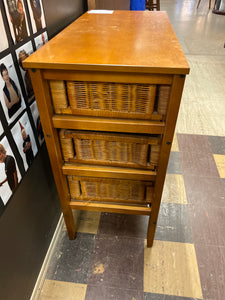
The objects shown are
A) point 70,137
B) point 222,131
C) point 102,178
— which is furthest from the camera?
point 222,131

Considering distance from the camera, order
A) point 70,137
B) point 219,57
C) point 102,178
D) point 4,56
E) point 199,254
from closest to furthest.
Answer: point 4,56 → point 70,137 → point 102,178 → point 199,254 → point 219,57

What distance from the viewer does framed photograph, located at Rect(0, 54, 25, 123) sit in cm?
84

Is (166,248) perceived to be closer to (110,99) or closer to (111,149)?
(111,149)

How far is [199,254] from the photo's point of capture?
4.75ft

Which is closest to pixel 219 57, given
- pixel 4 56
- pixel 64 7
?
pixel 64 7

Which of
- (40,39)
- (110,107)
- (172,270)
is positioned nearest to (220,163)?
(172,270)

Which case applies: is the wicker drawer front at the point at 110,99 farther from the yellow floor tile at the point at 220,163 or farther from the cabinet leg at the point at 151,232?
the yellow floor tile at the point at 220,163

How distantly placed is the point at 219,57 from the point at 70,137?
14.1ft

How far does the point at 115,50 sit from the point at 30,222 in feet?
2.97

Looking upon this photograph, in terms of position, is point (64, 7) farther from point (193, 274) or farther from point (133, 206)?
point (193, 274)

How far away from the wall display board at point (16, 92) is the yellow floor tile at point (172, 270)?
3.06ft

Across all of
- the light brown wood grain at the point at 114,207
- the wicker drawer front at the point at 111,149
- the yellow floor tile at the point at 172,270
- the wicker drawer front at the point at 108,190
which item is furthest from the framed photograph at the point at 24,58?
the yellow floor tile at the point at 172,270

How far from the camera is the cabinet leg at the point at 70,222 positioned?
1.36 m

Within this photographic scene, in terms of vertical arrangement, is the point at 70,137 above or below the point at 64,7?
below
